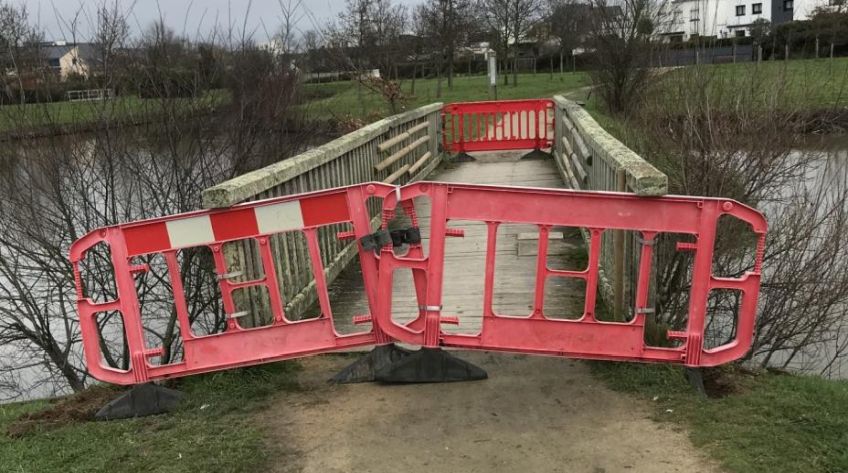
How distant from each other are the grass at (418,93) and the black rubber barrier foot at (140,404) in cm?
808

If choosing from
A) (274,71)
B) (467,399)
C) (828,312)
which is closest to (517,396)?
(467,399)

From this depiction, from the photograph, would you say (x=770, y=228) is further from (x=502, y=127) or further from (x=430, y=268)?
(x=502, y=127)

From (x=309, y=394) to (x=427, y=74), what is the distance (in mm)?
50393

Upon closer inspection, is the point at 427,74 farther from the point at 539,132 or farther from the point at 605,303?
the point at 605,303

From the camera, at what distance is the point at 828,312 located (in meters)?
8.84

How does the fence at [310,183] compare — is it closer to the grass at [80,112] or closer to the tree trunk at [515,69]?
the grass at [80,112]

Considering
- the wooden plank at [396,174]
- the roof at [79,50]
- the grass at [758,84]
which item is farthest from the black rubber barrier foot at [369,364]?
the grass at [758,84]

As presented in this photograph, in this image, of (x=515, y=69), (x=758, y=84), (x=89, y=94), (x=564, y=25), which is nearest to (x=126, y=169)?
(x=89, y=94)

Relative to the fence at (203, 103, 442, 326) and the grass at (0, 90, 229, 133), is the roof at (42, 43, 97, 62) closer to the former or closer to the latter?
the grass at (0, 90, 229, 133)

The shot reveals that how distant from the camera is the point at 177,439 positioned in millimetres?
4207

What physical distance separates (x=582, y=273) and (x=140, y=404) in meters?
2.74

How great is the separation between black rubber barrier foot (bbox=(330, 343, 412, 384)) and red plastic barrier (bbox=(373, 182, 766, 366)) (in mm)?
349

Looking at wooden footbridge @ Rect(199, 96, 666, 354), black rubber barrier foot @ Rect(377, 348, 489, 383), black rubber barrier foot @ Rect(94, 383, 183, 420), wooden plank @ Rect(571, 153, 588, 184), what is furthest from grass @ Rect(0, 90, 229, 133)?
black rubber barrier foot @ Rect(377, 348, 489, 383)

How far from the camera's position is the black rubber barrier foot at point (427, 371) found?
4.86 m
